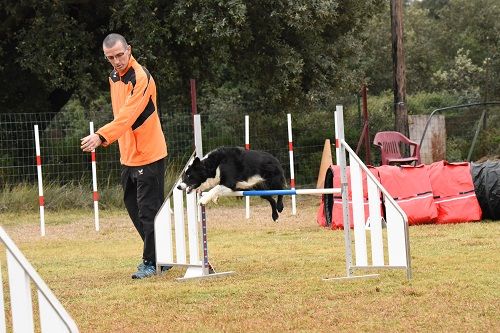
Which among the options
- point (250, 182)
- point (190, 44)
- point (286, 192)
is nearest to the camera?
point (286, 192)

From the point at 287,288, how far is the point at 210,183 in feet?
5.29

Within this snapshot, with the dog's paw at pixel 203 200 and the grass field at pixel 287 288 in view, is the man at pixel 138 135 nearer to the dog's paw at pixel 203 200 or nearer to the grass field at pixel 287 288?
the dog's paw at pixel 203 200

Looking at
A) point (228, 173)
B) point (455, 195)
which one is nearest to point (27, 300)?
point (228, 173)

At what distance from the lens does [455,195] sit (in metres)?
11.0

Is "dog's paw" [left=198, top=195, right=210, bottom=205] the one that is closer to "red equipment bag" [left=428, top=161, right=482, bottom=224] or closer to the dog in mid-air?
the dog in mid-air

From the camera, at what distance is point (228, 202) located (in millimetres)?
15742

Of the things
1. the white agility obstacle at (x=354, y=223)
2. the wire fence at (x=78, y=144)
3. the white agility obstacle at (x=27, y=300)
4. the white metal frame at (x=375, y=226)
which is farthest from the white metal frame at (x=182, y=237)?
the wire fence at (x=78, y=144)

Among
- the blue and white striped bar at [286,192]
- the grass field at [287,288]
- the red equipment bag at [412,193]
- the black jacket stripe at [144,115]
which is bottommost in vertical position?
the grass field at [287,288]

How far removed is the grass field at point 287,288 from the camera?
5145mm

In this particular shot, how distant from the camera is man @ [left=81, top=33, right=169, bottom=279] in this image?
6836mm

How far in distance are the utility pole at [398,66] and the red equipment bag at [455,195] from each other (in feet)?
17.7

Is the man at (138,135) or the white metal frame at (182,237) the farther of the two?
the white metal frame at (182,237)

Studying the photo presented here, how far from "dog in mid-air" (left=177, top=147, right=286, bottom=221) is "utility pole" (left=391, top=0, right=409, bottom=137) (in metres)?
8.66

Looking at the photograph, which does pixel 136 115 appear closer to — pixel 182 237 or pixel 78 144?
pixel 182 237
